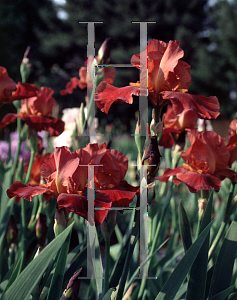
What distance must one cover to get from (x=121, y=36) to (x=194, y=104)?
40.3 feet

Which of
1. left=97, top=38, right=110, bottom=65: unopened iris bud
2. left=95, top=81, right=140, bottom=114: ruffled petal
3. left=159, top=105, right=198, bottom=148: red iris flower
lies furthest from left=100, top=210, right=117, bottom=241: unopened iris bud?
left=97, top=38, right=110, bottom=65: unopened iris bud

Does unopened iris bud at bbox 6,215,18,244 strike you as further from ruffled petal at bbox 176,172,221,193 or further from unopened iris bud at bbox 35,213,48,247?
ruffled petal at bbox 176,172,221,193

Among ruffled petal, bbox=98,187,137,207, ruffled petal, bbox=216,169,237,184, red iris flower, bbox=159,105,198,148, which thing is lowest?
ruffled petal, bbox=98,187,137,207

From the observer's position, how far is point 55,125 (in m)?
1.18

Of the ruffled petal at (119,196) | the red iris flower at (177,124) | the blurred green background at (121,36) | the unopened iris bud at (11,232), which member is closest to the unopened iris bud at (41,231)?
the unopened iris bud at (11,232)

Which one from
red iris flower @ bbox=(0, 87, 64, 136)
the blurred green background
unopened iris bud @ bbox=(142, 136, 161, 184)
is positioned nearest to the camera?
unopened iris bud @ bbox=(142, 136, 161, 184)

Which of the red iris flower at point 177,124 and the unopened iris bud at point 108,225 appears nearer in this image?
the unopened iris bud at point 108,225

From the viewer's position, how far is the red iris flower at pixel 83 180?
1.84ft

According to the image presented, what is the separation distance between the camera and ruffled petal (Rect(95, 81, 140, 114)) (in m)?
0.56

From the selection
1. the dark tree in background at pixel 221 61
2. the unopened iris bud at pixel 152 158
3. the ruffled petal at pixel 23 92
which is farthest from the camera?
the dark tree in background at pixel 221 61

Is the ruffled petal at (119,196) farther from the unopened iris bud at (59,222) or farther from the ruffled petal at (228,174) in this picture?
the ruffled petal at (228,174)

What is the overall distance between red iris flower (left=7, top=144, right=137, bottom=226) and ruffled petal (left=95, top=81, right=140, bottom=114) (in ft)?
0.30

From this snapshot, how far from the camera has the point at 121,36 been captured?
11969 mm

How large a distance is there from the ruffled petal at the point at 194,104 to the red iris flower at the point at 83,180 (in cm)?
17
